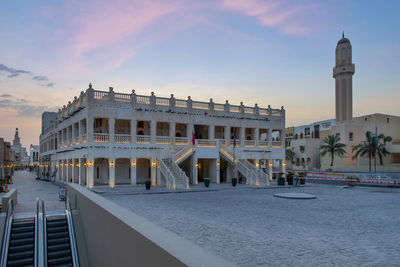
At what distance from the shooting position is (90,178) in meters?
31.8

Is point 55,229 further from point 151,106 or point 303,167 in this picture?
point 303,167

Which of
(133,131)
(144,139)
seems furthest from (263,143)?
(133,131)

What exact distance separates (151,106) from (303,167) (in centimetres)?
6307

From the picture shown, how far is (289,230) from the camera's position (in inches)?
518

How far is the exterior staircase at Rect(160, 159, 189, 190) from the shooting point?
31.3 metres

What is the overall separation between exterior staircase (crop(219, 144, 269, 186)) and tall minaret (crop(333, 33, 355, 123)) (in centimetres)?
5345

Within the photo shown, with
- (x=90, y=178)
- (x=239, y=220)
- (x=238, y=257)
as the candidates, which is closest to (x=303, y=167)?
(x=90, y=178)

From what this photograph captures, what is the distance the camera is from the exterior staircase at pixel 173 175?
3130cm

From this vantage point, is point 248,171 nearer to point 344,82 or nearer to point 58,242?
point 58,242

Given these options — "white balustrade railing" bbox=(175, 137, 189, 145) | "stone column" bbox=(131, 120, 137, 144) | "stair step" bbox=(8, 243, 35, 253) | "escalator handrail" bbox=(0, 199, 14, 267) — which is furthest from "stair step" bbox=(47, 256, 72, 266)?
"white balustrade railing" bbox=(175, 137, 189, 145)

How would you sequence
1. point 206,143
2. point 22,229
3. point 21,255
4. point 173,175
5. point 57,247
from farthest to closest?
point 206,143, point 173,175, point 22,229, point 57,247, point 21,255

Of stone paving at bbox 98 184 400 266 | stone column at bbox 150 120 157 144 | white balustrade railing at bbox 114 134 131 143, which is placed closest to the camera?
stone paving at bbox 98 184 400 266

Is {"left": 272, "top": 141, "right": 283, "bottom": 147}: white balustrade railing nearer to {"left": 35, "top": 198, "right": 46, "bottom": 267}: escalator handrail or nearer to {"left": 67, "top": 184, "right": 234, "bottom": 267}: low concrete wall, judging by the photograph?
{"left": 35, "top": 198, "right": 46, "bottom": 267}: escalator handrail

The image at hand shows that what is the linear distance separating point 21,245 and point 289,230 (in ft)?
39.8
